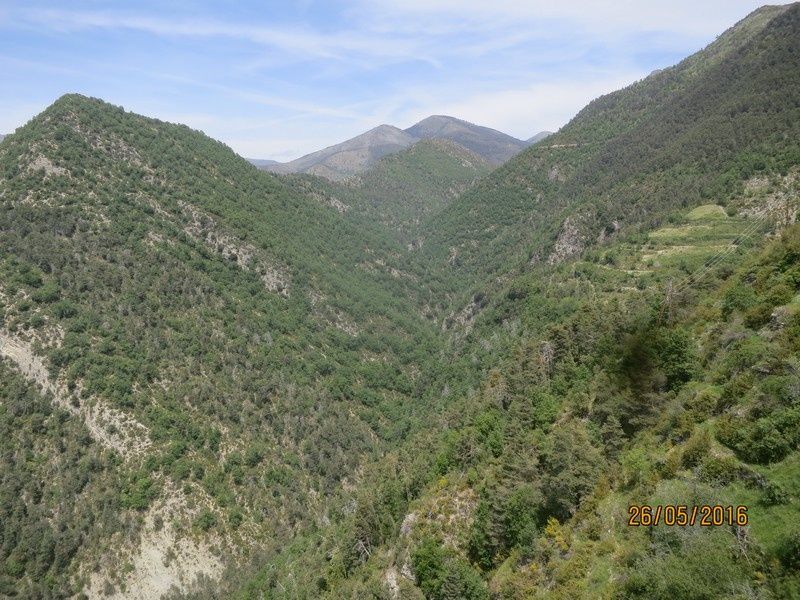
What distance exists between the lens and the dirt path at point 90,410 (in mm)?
98125

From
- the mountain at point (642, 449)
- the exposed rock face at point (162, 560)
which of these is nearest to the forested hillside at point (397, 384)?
the mountain at point (642, 449)

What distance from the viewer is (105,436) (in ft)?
322

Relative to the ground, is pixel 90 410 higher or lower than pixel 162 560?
higher

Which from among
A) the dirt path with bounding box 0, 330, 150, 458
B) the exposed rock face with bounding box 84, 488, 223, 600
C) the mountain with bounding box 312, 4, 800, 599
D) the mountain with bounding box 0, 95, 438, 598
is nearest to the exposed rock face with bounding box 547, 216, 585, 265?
the mountain with bounding box 312, 4, 800, 599

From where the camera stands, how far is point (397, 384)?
15362cm

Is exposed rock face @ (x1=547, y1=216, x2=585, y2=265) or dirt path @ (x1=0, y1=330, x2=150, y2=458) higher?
exposed rock face @ (x1=547, y1=216, x2=585, y2=265)

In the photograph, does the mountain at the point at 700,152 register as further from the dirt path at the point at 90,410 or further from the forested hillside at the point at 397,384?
the dirt path at the point at 90,410

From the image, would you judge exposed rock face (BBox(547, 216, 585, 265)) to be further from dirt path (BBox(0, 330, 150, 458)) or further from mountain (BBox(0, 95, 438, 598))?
dirt path (BBox(0, 330, 150, 458))

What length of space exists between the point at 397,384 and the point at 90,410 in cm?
8253

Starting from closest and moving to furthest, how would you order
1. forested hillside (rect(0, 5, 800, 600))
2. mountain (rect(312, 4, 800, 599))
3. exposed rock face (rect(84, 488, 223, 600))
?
mountain (rect(312, 4, 800, 599)) → forested hillside (rect(0, 5, 800, 600)) → exposed rock face (rect(84, 488, 223, 600))

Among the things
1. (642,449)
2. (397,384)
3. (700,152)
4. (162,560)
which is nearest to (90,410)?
(162,560)

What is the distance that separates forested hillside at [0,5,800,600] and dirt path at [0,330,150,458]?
0.50m

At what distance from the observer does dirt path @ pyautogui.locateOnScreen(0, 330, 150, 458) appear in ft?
322

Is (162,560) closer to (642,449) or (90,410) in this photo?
(90,410)
